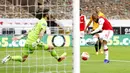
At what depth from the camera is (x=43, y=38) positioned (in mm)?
25312

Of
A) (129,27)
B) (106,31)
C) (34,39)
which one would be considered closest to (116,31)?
(129,27)

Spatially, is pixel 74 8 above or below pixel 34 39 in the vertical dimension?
above

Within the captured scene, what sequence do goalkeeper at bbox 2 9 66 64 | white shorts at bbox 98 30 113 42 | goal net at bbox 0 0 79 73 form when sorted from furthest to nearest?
1. white shorts at bbox 98 30 113 42
2. goalkeeper at bbox 2 9 66 64
3. goal net at bbox 0 0 79 73

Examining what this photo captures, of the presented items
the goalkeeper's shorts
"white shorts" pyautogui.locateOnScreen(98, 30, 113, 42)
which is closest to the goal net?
the goalkeeper's shorts

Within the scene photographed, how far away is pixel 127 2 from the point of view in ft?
145

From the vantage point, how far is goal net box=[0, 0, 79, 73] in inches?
489

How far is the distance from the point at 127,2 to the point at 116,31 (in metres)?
11.5

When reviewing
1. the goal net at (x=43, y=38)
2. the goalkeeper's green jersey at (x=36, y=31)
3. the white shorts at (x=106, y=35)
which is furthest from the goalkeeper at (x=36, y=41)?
the white shorts at (x=106, y=35)

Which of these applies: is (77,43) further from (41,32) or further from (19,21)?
(19,21)

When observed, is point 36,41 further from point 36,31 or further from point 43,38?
point 43,38

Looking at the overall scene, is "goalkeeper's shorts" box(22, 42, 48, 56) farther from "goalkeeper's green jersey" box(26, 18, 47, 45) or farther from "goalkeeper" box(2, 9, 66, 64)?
"goalkeeper's green jersey" box(26, 18, 47, 45)

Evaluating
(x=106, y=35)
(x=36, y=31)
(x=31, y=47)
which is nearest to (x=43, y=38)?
(x=106, y=35)

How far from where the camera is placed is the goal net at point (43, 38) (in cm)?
1242

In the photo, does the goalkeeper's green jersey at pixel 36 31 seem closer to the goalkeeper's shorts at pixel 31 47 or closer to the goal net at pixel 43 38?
the goalkeeper's shorts at pixel 31 47
